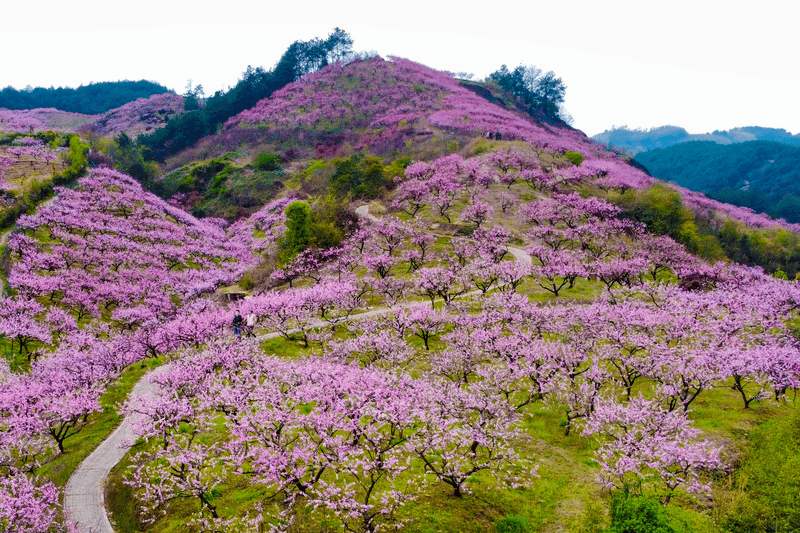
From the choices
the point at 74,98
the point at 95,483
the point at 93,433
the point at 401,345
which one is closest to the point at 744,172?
the point at 401,345

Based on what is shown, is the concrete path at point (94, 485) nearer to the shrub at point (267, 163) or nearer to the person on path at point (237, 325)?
the person on path at point (237, 325)

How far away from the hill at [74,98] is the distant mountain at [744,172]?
229 m

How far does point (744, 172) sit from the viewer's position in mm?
154500

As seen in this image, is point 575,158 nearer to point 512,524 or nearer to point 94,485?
point 512,524

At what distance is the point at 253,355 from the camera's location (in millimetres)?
23594

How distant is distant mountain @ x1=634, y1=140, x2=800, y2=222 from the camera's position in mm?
118438

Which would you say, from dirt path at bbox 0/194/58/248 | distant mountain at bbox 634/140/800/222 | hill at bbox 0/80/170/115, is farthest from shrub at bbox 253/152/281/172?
hill at bbox 0/80/170/115

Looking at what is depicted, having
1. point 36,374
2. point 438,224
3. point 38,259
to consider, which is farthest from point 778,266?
point 38,259

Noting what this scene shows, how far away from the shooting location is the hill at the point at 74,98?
552 ft

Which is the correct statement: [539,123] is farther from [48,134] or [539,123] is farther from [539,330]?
[48,134]

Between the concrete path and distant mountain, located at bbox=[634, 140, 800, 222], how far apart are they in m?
142

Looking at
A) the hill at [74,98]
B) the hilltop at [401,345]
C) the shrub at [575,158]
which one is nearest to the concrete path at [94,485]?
the hilltop at [401,345]

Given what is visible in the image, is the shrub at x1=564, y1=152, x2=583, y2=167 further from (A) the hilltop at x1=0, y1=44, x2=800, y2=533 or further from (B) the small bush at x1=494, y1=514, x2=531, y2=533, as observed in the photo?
(B) the small bush at x1=494, y1=514, x2=531, y2=533

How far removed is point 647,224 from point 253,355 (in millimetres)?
55571
